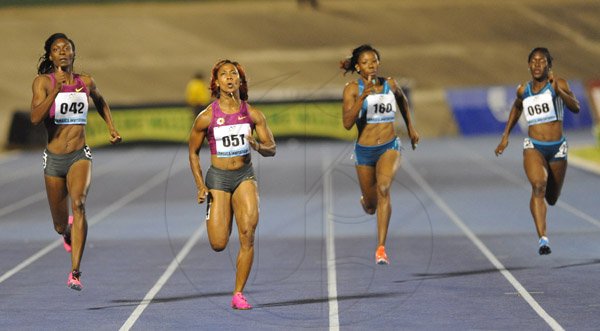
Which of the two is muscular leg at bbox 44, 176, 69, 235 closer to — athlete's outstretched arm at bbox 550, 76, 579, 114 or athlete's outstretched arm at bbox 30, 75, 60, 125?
athlete's outstretched arm at bbox 30, 75, 60, 125

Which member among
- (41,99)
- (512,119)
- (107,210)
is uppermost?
(41,99)

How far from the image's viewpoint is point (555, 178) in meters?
12.9

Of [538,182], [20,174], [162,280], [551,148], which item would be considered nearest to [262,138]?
[162,280]

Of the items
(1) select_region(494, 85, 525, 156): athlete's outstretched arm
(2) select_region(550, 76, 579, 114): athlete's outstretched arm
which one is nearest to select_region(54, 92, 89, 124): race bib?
(1) select_region(494, 85, 525, 156): athlete's outstretched arm

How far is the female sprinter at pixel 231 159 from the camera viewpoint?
31.8ft

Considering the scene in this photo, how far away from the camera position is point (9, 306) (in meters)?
10.3

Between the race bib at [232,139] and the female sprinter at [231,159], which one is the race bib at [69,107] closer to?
the female sprinter at [231,159]

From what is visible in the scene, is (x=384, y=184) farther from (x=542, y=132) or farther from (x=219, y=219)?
(x=219, y=219)

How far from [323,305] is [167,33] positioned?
153 feet

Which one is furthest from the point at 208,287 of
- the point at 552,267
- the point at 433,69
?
the point at 433,69

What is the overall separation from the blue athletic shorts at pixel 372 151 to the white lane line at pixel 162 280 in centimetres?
203

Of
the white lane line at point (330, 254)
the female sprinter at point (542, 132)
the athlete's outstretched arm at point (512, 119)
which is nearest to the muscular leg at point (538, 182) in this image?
the female sprinter at point (542, 132)

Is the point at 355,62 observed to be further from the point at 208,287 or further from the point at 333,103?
the point at 333,103

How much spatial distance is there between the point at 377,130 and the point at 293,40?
141 feet
